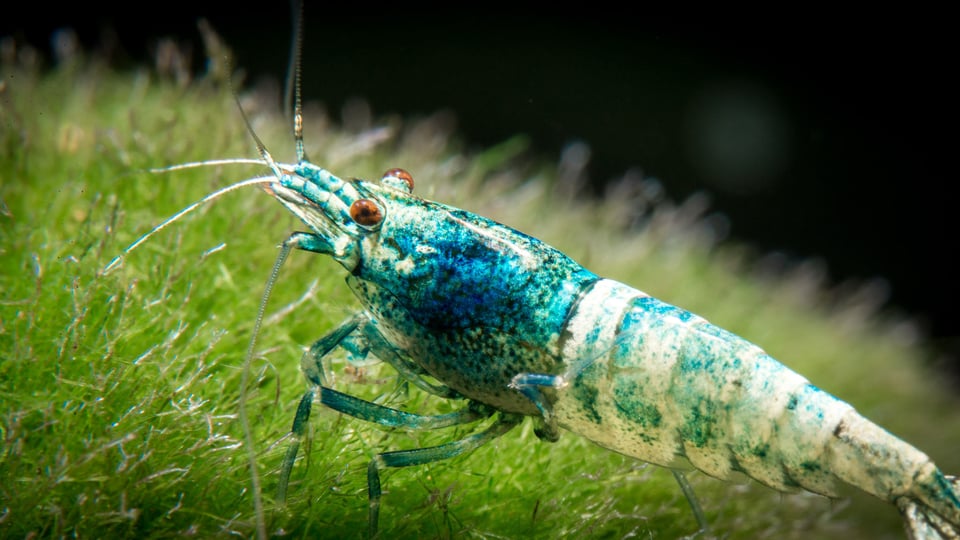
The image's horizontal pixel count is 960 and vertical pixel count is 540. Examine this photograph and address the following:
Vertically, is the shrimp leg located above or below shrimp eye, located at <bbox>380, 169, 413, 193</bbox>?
below

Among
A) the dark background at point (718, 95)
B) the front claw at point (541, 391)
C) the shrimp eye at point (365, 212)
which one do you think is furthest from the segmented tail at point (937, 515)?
the dark background at point (718, 95)

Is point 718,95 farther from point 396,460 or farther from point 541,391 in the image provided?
point 396,460

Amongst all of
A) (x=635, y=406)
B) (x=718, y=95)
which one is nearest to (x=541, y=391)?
(x=635, y=406)

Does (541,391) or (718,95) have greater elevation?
(718,95)

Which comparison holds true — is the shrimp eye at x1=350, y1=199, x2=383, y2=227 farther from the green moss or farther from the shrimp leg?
the shrimp leg

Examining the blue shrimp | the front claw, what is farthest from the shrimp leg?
the front claw
